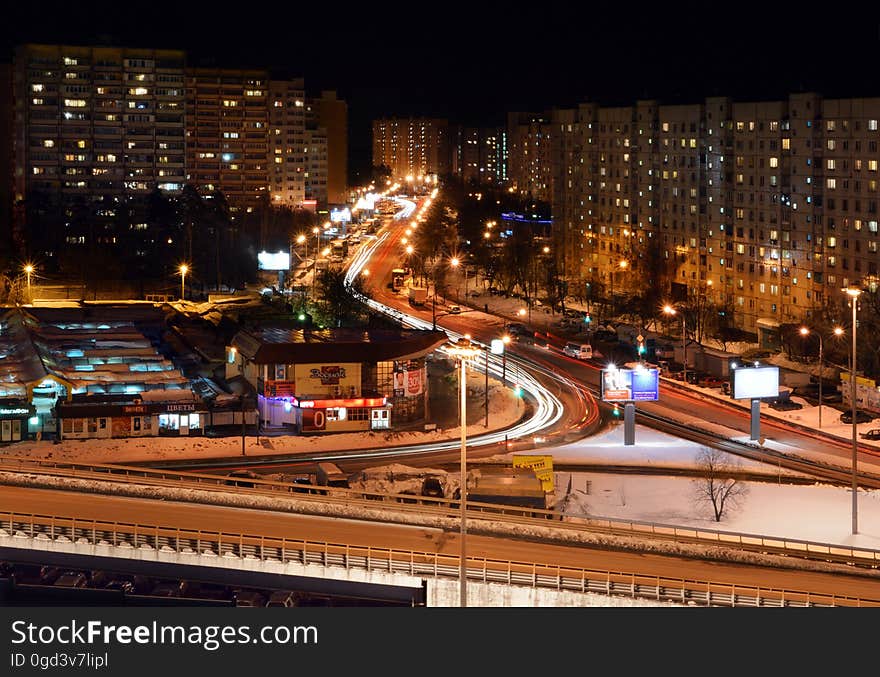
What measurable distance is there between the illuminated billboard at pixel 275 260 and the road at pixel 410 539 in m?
42.2

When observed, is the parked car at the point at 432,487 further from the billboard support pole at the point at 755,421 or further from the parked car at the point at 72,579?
the billboard support pole at the point at 755,421

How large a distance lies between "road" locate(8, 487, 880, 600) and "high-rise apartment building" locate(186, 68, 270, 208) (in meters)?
77.6

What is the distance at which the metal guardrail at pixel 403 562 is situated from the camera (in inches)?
885

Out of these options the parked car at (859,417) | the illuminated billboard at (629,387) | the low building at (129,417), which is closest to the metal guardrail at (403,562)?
the low building at (129,417)

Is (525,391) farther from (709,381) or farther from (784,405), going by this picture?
(784,405)

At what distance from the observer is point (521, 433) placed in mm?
40031

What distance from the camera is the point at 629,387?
37.8 m

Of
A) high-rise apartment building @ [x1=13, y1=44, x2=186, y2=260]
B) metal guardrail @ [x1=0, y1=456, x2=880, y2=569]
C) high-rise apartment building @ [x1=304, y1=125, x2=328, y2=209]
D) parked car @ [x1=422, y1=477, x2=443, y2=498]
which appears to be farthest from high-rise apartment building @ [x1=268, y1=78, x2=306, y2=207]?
metal guardrail @ [x1=0, y1=456, x2=880, y2=569]

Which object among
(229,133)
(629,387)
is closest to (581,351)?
(629,387)

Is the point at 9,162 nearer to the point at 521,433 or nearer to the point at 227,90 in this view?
the point at 227,90

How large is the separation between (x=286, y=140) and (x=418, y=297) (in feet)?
156

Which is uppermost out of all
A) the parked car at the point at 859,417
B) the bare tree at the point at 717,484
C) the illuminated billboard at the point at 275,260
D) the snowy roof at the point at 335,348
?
the illuminated billboard at the point at 275,260

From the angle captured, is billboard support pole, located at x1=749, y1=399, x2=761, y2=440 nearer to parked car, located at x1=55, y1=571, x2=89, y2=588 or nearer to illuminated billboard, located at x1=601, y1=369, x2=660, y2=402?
illuminated billboard, located at x1=601, y1=369, x2=660, y2=402

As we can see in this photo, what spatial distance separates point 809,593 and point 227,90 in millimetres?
87755
